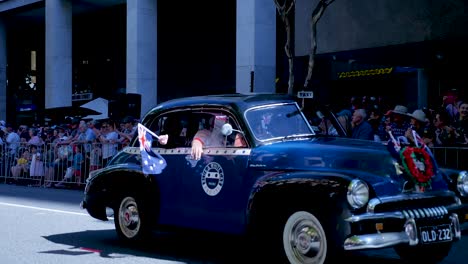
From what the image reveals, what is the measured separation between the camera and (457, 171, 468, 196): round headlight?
278 inches

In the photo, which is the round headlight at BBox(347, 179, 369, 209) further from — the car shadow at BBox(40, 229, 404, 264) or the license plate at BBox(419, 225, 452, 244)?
the car shadow at BBox(40, 229, 404, 264)

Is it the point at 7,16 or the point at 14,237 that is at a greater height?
the point at 7,16

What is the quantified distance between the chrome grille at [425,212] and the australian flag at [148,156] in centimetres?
303

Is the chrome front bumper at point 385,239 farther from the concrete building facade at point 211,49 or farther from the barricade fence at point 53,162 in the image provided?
the barricade fence at point 53,162

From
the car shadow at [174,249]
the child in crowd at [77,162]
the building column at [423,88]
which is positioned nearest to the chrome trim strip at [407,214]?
the car shadow at [174,249]

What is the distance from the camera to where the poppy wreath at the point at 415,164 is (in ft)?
21.1

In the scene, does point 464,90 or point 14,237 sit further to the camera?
point 464,90

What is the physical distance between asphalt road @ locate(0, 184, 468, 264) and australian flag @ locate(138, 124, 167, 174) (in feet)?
2.84

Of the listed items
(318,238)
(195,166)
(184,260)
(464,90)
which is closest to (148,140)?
(195,166)

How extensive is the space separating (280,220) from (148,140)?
221 centimetres

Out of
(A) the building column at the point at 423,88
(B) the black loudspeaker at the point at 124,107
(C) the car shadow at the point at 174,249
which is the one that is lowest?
(C) the car shadow at the point at 174,249

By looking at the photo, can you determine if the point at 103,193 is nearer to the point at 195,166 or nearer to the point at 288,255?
the point at 195,166

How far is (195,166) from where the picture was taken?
7.75m

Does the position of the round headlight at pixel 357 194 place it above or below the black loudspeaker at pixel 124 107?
below
